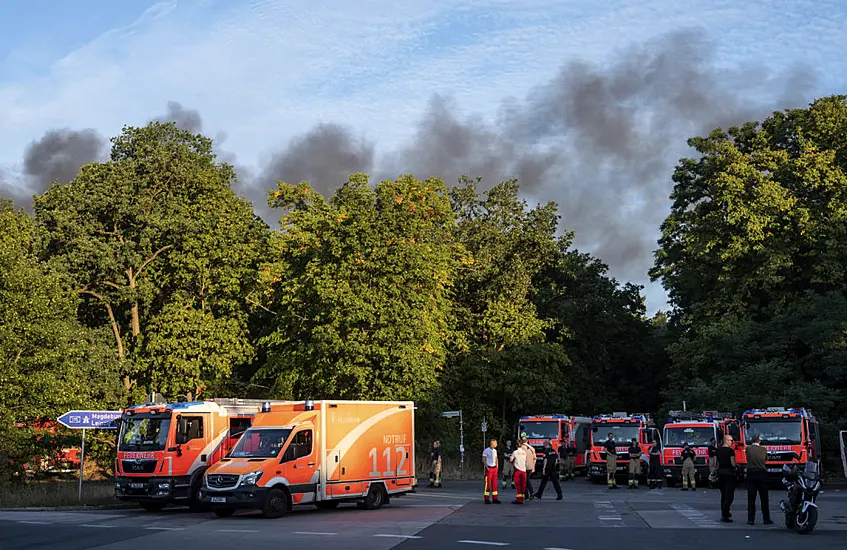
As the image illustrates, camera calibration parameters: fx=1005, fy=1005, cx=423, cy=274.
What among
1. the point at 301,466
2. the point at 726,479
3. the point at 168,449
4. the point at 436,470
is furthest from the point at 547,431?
the point at 726,479

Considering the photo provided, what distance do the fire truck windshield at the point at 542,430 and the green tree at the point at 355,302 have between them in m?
4.66

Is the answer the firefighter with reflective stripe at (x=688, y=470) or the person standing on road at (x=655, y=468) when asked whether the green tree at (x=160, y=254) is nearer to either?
the person standing on road at (x=655, y=468)

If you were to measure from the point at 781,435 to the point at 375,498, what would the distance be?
16710mm

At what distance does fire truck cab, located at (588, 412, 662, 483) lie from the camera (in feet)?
137

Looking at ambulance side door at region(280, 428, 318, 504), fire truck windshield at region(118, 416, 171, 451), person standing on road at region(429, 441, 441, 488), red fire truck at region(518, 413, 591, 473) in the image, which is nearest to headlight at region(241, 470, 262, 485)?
ambulance side door at region(280, 428, 318, 504)

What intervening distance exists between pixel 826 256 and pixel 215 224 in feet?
100

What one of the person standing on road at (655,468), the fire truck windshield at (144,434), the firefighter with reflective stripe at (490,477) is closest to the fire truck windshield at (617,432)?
the person standing on road at (655,468)

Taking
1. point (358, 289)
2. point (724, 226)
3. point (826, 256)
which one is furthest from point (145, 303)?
point (826, 256)

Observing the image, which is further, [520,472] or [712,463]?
[712,463]

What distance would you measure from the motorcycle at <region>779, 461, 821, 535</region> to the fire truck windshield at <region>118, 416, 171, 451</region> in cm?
1545

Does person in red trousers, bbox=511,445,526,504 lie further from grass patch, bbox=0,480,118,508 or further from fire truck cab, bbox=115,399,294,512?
grass patch, bbox=0,480,118,508

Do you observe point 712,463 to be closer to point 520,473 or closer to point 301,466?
point 520,473

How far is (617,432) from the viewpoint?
140ft

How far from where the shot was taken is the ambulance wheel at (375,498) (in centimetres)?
2525
